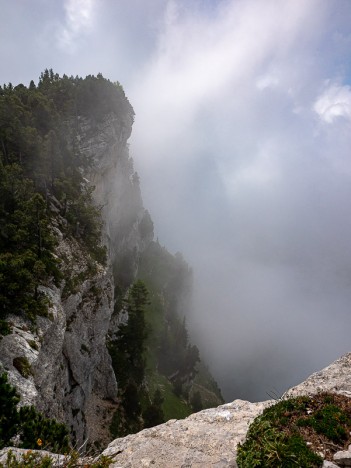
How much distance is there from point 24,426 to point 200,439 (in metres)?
9.58

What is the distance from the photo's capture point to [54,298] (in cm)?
3350

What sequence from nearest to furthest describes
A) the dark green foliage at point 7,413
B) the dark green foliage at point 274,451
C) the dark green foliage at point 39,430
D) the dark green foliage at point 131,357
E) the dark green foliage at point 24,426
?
the dark green foliage at point 274,451 → the dark green foliage at point 7,413 → the dark green foliage at point 24,426 → the dark green foliage at point 39,430 → the dark green foliage at point 131,357

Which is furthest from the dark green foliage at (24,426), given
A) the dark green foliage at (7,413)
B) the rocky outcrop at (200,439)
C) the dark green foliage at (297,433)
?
the dark green foliage at (297,433)

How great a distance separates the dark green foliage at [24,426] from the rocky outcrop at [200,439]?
3.28 meters

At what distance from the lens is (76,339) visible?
42.7 m

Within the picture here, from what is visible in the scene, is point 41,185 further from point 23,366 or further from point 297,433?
point 297,433

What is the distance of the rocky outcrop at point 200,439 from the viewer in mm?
14234

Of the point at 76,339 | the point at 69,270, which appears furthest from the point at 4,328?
the point at 76,339

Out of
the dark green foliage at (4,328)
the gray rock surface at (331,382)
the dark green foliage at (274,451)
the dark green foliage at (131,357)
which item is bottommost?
the dark green foliage at (274,451)

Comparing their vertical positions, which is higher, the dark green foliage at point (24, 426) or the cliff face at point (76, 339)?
the cliff face at point (76, 339)

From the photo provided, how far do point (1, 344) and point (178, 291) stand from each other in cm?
16370

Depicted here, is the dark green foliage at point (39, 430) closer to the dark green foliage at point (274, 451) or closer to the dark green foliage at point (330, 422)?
the dark green foliage at point (274, 451)

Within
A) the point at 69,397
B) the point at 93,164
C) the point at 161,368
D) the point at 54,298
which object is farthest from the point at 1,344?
the point at 161,368

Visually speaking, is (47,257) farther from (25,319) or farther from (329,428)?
(329,428)
